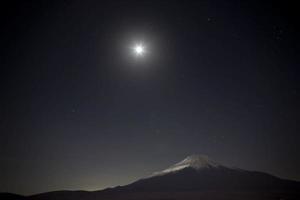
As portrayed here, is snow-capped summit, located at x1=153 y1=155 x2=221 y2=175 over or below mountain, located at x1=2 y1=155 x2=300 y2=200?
over

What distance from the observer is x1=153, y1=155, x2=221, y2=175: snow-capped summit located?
16800 centimetres

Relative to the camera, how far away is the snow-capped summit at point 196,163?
168000 millimetres

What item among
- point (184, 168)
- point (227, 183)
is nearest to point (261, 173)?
point (227, 183)

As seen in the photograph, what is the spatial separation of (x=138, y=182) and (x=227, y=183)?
46715 mm

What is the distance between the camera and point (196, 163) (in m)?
176

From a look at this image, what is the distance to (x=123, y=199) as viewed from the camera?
99.4m

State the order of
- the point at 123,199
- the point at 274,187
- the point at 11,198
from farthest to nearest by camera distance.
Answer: the point at 274,187 → the point at 11,198 → the point at 123,199

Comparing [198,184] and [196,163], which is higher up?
[196,163]

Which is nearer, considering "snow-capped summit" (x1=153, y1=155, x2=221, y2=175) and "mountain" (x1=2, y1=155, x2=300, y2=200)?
"mountain" (x1=2, y1=155, x2=300, y2=200)

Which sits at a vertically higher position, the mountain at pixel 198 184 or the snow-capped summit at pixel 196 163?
the snow-capped summit at pixel 196 163

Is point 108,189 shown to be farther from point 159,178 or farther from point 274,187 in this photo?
point 274,187

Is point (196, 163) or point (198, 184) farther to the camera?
point (196, 163)

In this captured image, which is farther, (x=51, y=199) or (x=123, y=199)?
(x=51, y=199)

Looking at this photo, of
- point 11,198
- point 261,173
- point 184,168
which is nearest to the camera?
point 11,198
